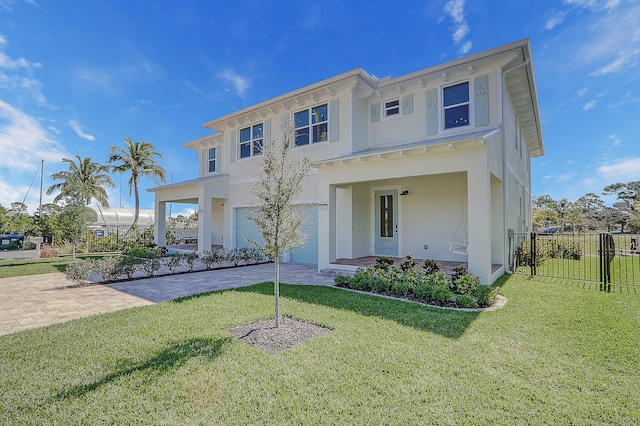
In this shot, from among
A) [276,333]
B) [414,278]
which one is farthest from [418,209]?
[276,333]

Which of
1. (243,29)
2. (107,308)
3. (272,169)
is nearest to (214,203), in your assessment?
(243,29)

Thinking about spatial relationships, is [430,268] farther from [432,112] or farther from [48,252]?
[48,252]

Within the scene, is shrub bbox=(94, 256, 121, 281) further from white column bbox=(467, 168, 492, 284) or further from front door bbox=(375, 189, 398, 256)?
white column bbox=(467, 168, 492, 284)

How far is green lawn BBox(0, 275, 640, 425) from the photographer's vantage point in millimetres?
2746

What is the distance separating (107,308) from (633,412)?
833 centimetres

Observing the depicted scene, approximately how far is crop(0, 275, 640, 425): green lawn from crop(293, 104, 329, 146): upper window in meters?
8.48

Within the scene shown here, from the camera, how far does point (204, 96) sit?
68.5ft

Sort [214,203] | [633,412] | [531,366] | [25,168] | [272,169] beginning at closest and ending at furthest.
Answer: [633,412], [531,366], [272,169], [214,203], [25,168]

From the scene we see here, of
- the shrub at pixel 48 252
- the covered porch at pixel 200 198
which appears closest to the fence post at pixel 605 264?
the covered porch at pixel 200 198

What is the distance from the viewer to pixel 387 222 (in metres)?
12.1

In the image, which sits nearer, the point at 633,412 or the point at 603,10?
the point at 633,412

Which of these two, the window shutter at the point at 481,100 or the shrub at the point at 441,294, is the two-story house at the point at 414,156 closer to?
the window shutter at the point at 481,100

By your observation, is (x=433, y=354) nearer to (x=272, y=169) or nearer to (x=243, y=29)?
(x=272, y=169)

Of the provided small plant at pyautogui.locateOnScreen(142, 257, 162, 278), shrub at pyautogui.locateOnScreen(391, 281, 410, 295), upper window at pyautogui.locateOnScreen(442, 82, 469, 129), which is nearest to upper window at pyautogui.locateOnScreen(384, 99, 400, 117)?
upper window at pyautogui.locateOnScreen(442, 82, 469, 129)
